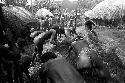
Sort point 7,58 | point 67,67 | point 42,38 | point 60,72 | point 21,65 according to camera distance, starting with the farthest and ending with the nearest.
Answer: point 42,38 → point 21,65 → point 7,58 → point 67,67 → point 60,72

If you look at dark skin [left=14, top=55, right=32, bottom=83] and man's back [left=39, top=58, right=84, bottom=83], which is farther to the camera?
dark skin [left=14, top=55, right=32, bottom=83]

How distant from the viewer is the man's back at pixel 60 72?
3.61 metres

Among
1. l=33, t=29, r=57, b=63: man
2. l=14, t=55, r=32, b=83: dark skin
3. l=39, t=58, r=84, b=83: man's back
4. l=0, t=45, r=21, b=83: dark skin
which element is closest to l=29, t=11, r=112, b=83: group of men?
l=39, t=58, r=84, b=83: man's back

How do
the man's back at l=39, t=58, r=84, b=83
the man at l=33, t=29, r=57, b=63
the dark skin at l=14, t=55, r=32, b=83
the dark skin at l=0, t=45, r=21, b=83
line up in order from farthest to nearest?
1. the man at l=33, t=29, r=57, b=63
2. the dark skin at l=14, t=55, r=32, b=83
3. the dark skin at l=0, t=45, r=21, b=83
4. the man's back at l=39, t=58, r=84, b=83

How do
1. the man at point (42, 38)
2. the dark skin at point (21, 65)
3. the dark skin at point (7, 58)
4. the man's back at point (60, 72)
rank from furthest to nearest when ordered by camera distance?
the man at point (42, 38) < the dark skin at point (21, 65) < the dark skin at point (7, 58) < the man's back at point (60, 72)

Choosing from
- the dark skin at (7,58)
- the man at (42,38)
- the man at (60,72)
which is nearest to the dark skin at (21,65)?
the dark skin at (7,58)

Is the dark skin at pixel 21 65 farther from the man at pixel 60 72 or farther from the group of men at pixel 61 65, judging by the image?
the man at pixel 60 72

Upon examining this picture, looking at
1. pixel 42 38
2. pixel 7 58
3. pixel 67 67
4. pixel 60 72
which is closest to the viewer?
pixel 60 72

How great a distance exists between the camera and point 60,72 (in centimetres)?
365

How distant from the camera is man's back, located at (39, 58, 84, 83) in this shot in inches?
142

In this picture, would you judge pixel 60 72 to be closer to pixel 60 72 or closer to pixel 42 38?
pixel 60 72

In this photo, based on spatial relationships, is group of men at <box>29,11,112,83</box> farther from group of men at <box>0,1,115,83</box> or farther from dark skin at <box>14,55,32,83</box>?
dark skin at <box>14,55,32,83</box>

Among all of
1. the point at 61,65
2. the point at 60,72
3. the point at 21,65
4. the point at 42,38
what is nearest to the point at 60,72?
the point at 60,72

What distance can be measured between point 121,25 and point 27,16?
43.3ft
